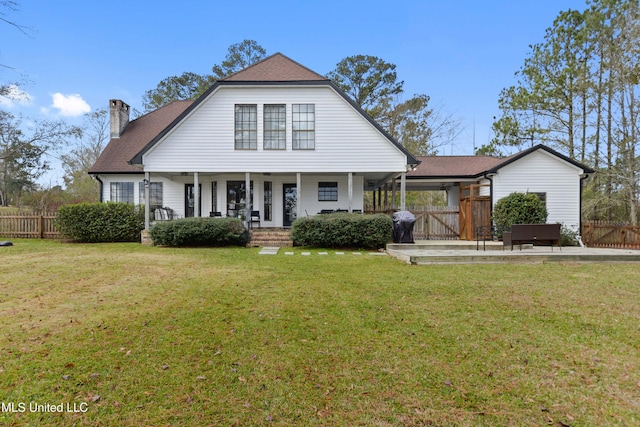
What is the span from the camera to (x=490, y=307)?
4.96 meters

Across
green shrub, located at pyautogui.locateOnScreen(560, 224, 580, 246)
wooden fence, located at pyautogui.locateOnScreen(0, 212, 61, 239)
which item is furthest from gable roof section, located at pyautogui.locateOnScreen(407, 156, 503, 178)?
wooden fence, located at pyautogui.locateOnScreen(0, 212, 61, 239)

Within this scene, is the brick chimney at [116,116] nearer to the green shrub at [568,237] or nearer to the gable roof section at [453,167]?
the gable roof section at [453,167]

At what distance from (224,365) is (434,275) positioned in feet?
17.7

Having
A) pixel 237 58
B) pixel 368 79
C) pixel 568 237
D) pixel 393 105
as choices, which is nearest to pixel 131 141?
pixel 237 58

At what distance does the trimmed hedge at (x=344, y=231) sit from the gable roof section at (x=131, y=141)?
31.3 feet

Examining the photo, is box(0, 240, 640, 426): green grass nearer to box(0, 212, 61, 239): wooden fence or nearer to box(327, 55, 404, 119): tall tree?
box(0, 212, 61, 239): wooden fence

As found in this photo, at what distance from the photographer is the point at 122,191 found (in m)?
17.7

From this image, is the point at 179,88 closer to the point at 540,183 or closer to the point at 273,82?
the point at 273,82

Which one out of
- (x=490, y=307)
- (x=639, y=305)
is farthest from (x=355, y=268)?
(x=639, y=305)

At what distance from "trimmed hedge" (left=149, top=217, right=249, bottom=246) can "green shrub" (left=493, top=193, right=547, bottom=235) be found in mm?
10560

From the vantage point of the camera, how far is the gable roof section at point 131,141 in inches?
685

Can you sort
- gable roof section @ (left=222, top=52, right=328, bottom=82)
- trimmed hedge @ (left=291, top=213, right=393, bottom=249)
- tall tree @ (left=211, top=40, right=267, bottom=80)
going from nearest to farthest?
trimmed hedge @ (left=291, top=213, right=393, bottom=249) < gable roof section @ (left=222, top=52, right=328, bottom=82) < tall tree @ (left=211, top=40, right=267, bottom=80)

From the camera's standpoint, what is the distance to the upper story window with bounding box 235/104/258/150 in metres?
14.8

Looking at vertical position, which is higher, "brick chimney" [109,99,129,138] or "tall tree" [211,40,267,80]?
"tall tree" [211,40,267,80]
